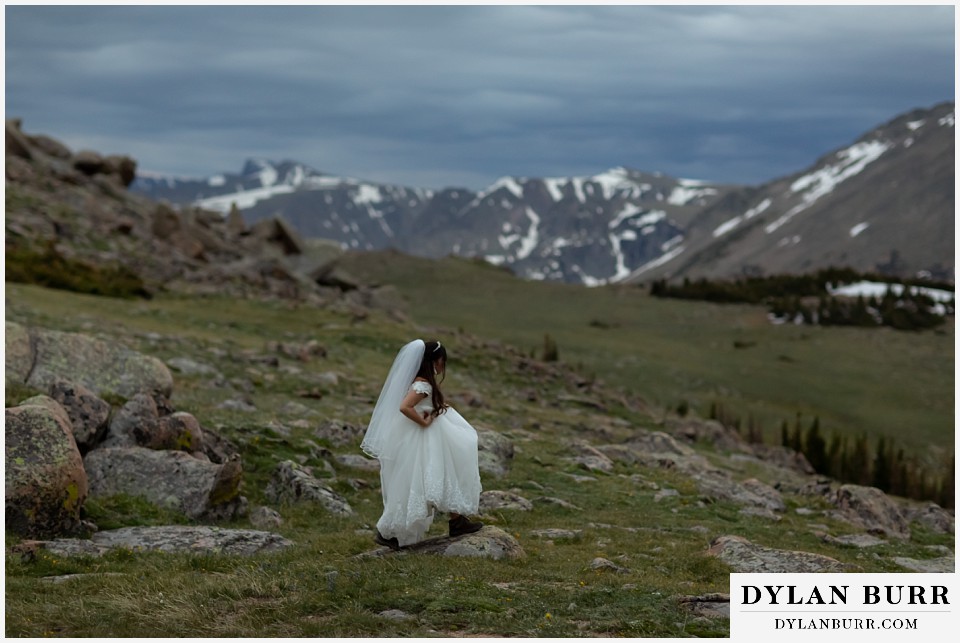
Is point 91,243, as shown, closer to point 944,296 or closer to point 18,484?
point 18,484

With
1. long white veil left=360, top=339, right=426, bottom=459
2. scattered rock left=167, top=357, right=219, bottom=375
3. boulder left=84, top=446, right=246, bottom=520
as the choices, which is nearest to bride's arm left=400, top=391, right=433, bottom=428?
long white veil left=360, top=339, right=426, bottom=459

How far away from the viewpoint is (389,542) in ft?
47.5

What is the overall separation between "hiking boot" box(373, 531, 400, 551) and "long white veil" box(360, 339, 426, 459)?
1216 mm

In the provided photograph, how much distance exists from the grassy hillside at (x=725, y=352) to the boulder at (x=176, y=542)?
45331 millimetres

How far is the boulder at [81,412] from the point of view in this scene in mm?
17578

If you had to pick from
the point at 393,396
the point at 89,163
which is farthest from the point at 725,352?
the point at 393,396

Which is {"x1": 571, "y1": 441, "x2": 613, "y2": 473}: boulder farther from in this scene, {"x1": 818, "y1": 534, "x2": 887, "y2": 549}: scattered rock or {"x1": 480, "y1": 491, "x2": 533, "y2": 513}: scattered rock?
{"x1": 818, "y1": 534, "x2": 887, "y2": 549}: scattered rock

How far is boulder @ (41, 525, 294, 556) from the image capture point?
14.4 metres

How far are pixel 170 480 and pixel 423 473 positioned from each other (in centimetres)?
540

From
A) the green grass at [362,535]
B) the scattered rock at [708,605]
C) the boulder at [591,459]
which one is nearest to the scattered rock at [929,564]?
the green grass at [362,535]

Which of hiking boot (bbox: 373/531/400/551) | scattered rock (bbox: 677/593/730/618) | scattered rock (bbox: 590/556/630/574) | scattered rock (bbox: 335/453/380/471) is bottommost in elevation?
scattered rock (bbox: 335/453/380/471)

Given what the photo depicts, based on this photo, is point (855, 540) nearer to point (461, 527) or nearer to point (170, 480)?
point (461, 527)

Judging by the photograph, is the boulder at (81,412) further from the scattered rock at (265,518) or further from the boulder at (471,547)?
the boulder at (471,547)

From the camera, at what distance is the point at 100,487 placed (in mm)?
17141
